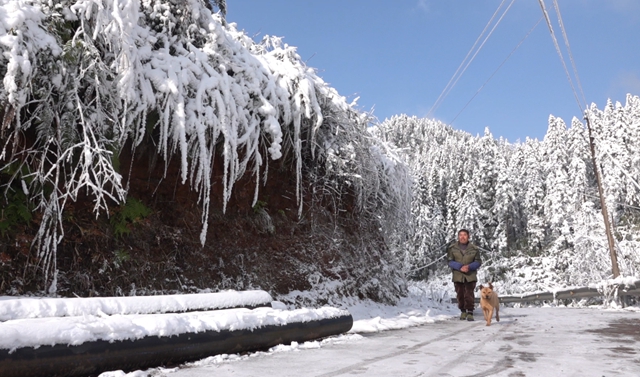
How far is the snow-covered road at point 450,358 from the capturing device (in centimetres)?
312

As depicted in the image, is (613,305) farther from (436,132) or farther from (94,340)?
(436,132)

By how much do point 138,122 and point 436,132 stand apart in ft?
476

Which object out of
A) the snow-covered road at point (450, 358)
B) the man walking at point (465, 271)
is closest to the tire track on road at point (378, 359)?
the snow-covered road at point (450, 358)

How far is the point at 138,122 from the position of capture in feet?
17.9

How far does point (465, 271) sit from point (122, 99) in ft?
21.0

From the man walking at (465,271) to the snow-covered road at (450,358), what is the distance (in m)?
2.84

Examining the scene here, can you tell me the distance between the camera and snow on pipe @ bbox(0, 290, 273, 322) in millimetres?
3055

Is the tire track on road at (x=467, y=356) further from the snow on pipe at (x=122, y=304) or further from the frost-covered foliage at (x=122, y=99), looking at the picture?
the frost-covered foliage at (x=122, y=99)

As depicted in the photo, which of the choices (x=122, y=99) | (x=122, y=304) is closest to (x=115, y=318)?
(x=122, y=304)

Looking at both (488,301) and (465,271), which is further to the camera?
(465,271)

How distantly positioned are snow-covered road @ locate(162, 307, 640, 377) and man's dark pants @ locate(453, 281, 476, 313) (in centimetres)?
287

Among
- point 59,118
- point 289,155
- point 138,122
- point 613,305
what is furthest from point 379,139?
point 613,305

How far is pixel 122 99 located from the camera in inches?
218

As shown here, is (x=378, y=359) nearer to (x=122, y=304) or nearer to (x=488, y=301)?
(x=122, y=304)
